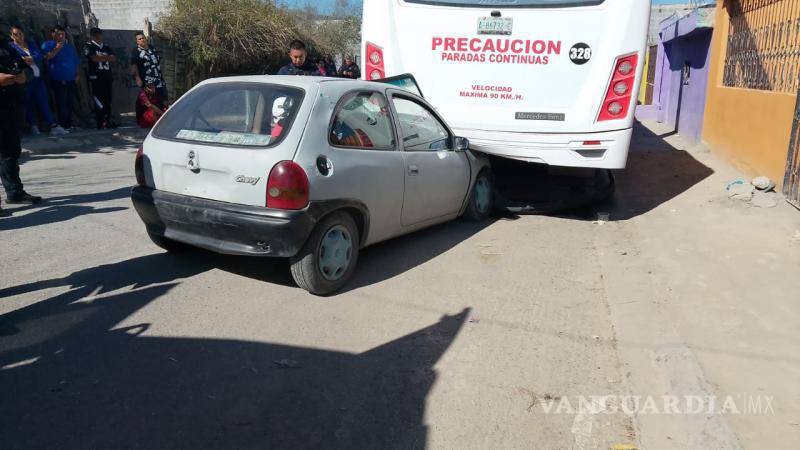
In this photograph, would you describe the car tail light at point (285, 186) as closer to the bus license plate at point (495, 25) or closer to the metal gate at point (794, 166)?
the bus license plate at point (495, 25)

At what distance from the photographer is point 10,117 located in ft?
22.2

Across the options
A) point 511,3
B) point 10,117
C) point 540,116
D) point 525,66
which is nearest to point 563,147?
point 540,116

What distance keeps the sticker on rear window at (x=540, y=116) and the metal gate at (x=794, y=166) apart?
2545 mm

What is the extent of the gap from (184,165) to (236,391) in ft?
6.49

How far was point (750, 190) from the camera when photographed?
752 cm

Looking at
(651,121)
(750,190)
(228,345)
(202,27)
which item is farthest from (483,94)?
(651,121)

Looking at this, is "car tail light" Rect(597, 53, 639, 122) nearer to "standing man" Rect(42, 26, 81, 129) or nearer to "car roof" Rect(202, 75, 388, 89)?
"car roof" Rect(202, 75, 388, 89)

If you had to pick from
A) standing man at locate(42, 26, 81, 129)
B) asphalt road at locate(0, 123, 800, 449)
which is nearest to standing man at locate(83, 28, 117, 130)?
standing man at locate(42, 26, 81, 129)

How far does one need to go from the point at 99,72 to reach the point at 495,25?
28.6ft

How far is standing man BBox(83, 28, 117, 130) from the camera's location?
1218 centimetres

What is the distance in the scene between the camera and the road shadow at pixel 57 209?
20.8 feet

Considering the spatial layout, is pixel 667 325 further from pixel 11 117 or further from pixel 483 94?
pixel 11 117

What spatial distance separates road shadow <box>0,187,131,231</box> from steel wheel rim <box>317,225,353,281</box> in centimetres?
336

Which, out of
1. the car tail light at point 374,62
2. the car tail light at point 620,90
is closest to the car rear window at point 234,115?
the car tail light at point 374,62
